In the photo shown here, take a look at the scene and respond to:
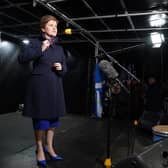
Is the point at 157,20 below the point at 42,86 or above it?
above

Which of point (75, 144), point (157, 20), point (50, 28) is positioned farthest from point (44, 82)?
point (157, 20)

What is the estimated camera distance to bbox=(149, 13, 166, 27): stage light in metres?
3.29

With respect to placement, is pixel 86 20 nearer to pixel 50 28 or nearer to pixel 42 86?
pixel 50 28

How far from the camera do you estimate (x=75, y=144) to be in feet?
8.92

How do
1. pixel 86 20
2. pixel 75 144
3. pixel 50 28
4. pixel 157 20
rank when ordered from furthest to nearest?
pixel 86 20 → pixel 157 20 → pixel 75 144 → pixel 50 28

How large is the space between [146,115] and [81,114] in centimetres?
212

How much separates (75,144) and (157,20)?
2542 millimetres

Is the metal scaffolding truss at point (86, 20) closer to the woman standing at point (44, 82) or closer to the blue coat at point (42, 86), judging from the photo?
the woman standing at point (44, 82)

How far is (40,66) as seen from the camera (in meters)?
1.77

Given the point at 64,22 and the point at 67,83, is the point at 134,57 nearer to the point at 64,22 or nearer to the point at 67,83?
the point at 67,83

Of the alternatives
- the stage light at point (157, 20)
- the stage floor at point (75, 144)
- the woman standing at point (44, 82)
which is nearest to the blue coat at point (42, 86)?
the woman standing at point (44, 82)

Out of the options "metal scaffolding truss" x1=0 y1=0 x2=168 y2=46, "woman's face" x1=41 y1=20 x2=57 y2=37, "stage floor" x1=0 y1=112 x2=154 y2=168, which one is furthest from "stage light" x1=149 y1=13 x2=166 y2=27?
"woman's face" x1=41 y1=20 x2=57 y2=37

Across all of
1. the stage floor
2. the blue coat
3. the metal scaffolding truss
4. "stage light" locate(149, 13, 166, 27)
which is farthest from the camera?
"stage light" locate(149, 13, 166, 27)

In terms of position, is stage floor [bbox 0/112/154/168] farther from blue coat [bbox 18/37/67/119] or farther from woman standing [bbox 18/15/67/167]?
blue coat [bbox 18/37/67/119]
